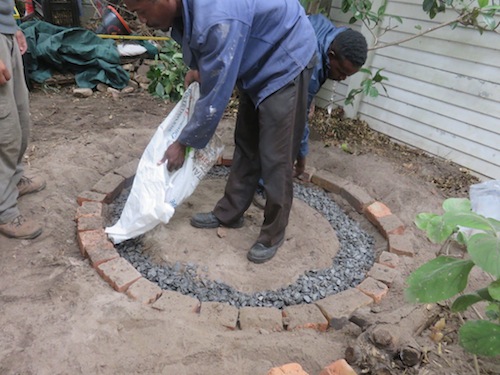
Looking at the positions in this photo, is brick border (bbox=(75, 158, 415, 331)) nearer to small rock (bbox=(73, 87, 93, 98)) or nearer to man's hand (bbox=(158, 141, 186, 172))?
man's hand (bbox=(158, 141, 186, 172))

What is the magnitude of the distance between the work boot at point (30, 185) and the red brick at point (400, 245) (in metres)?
2.33

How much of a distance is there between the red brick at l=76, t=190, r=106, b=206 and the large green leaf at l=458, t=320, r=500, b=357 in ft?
7.41

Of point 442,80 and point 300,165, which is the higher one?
point 442,80

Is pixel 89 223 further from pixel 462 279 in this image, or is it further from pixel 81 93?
pixel 81 93

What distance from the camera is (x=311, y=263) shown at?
2545 mm

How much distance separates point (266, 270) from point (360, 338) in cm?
83

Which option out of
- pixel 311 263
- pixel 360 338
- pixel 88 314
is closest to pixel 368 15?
pixel 311 263

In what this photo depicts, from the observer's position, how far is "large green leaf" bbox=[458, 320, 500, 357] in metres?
1.14

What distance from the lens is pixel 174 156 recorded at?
2258mm

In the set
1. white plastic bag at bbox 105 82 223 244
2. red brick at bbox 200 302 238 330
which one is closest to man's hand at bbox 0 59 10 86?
white plastic bag at bbox 105 82 223 244

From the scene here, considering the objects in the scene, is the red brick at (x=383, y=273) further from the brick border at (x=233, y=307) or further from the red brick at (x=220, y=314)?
the red brick at (x=220, y=314)

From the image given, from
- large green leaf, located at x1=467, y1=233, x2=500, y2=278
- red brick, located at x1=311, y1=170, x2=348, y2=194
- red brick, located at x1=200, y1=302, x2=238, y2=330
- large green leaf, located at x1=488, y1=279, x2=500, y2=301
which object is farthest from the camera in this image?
red brick, located at x1=311, y1=170, x2=348, y2=194

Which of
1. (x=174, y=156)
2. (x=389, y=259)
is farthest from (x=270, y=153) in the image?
(x=389, y=259)

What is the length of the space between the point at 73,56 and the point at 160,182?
3215 millimetres
